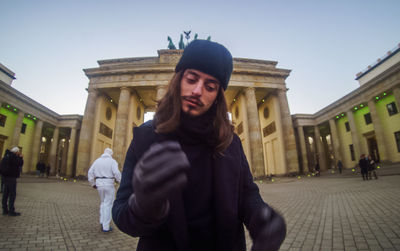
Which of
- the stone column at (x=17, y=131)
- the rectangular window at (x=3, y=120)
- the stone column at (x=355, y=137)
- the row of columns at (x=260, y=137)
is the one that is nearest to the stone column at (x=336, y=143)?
the stone column at (x=355, y=137)

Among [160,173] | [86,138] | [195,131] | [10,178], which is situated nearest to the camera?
[160,173]

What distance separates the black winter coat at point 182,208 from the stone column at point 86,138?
78.7ft

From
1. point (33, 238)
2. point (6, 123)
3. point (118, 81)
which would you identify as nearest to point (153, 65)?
point (118, 81)

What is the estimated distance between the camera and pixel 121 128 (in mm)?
21734

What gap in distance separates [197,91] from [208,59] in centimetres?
27

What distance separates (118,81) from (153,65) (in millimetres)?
5092

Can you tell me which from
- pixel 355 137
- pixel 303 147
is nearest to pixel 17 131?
pixel 303 147

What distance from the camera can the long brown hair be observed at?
1120mm

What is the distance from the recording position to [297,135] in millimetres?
30812

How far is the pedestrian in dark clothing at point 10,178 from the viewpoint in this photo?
5.65 metres

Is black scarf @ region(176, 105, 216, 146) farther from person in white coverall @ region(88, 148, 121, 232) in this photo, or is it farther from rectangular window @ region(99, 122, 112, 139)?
rectangular window @ region(99, 122, 112, 139)

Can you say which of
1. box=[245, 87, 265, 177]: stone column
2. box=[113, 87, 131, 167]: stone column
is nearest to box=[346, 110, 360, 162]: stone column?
box=[245, 87, 265, 177]: stone column

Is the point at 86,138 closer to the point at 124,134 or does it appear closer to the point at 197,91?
the point at 124,134

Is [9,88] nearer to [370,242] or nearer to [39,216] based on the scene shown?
[39,216]
